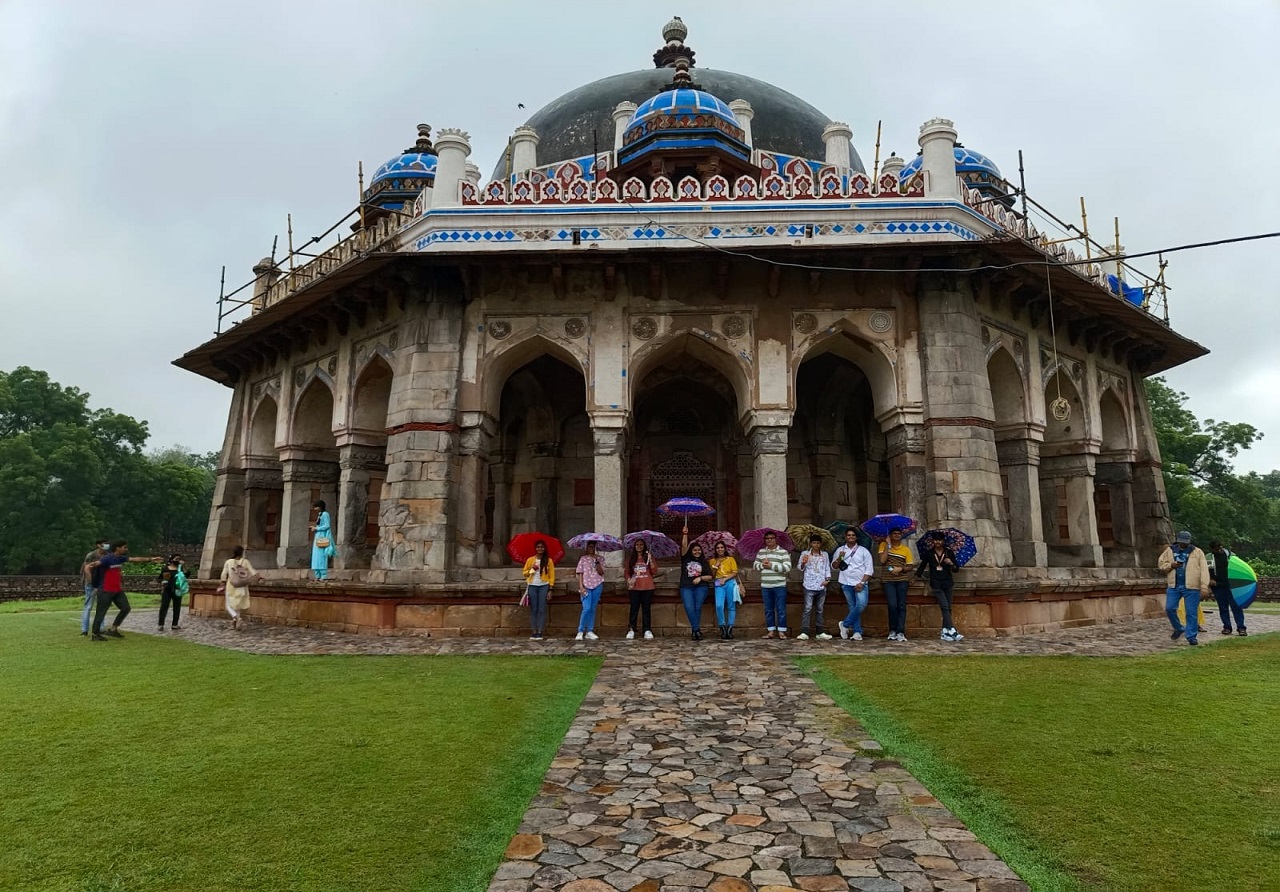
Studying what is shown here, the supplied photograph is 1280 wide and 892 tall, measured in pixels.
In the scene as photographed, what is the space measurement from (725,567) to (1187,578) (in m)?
5.73

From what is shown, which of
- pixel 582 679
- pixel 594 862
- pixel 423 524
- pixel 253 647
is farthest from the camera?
pixel 423 524

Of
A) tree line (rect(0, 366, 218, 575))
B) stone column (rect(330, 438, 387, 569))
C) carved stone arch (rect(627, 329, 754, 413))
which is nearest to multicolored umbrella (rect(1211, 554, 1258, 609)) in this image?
carved stone arch (rect(627, 329, 754, 413))

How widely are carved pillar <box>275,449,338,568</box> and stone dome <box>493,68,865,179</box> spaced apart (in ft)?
28.0

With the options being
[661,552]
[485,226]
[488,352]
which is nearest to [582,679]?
[661,552]

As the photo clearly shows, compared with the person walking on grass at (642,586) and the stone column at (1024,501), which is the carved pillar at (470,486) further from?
the stone column at (1024,501)

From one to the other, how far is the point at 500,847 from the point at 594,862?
0.40 metres

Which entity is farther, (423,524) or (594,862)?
(423,524)

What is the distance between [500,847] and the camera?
3.35m

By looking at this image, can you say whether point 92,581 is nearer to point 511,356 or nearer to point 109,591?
point 109,591

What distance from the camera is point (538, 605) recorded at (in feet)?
34.3

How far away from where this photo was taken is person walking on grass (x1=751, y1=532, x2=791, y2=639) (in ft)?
33.6

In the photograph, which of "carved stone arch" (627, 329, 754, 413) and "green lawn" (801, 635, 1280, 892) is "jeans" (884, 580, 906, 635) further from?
"carved stone arch" (627, 329, 754, 413)

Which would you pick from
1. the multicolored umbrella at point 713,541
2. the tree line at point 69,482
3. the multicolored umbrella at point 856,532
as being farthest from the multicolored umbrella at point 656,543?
A: the tree line at point 69,482

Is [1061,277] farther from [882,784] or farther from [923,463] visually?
[882,784]
